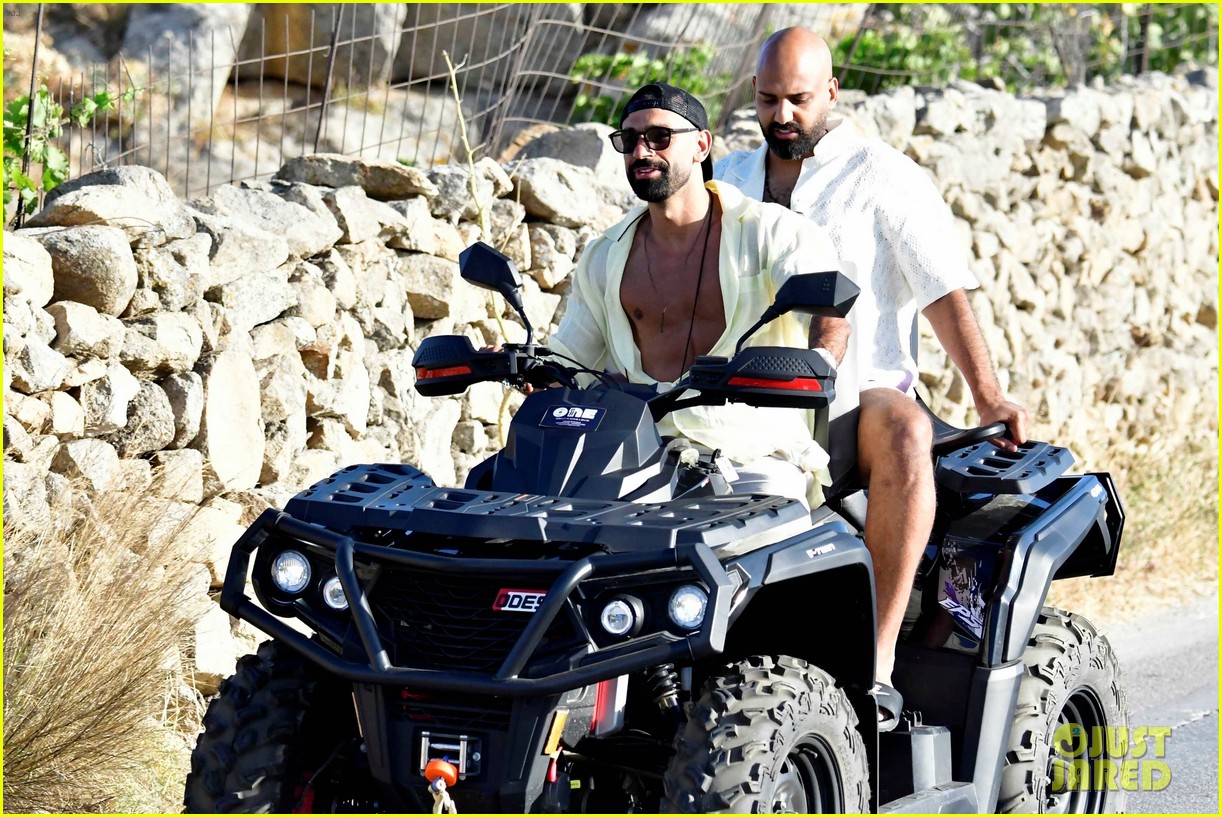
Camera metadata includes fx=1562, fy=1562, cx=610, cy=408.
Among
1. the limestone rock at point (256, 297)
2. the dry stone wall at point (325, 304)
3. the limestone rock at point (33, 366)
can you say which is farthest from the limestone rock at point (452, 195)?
the limestone rock at point (33, 366)

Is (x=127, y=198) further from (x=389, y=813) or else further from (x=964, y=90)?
(x=964, y=90)

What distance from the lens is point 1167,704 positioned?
657cm

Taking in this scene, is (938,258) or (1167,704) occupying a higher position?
(938,258)

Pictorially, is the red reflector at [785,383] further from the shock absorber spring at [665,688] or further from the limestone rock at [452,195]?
the limestone rock at [452,195]

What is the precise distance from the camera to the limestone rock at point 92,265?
16.4 feet

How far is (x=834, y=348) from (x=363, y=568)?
150cm

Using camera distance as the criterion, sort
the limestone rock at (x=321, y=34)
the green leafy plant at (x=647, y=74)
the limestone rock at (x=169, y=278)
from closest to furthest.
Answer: the limestone rock at (x=169, y=278) → the green leafy plant at (x=647, y=74) → the limestone rock at (x=321, y=34)

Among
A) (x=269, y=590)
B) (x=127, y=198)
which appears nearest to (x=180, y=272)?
(x=127, y=198)

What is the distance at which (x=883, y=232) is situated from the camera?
4.93m

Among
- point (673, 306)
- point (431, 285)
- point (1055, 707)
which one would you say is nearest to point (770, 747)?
point (673, 306)

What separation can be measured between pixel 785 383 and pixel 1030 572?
1247 millimetres

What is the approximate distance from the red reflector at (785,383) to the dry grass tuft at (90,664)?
85.8 inches

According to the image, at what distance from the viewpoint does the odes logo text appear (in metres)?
2.97

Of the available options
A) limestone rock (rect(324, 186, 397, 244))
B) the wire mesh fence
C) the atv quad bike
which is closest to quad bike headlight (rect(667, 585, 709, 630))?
the atv quad bike
